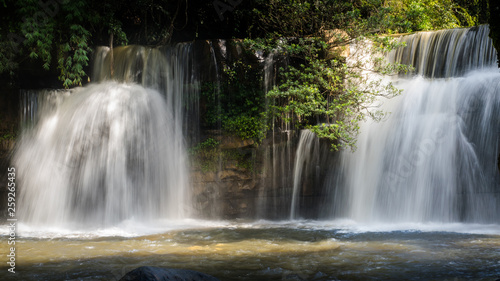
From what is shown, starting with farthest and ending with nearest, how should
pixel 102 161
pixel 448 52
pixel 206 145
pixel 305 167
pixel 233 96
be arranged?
pixel 233 96, pixel 206 145, pixel 448 52, pixel 305 167, pixel 102 161

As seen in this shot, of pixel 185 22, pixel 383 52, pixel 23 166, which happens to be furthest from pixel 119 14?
pixel 383 52

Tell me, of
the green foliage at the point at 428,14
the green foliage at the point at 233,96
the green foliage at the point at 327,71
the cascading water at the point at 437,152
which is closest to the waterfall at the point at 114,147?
the green foliage at the point at 233,96

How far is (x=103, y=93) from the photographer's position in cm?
1177

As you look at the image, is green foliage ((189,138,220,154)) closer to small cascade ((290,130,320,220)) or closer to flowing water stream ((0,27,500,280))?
flowing water stream ((0,27,500,280))

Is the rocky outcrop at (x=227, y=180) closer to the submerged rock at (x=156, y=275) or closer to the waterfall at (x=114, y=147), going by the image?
the waterfall at (x=114, y=147)

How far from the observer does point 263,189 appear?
459 inches

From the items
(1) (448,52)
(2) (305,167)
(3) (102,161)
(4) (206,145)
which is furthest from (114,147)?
(1) (448,52)

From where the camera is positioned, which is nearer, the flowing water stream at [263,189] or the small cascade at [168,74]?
the flowing water stream at [263,189]

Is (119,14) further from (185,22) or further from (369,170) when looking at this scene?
(369,170)

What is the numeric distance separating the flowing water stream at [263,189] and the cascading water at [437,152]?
0.02 metres

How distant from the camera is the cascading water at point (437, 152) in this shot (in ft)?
31.3

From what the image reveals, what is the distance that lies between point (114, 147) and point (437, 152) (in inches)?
289

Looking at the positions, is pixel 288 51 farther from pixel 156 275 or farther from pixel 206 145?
pixel 156 275

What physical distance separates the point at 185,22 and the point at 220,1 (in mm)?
1569
